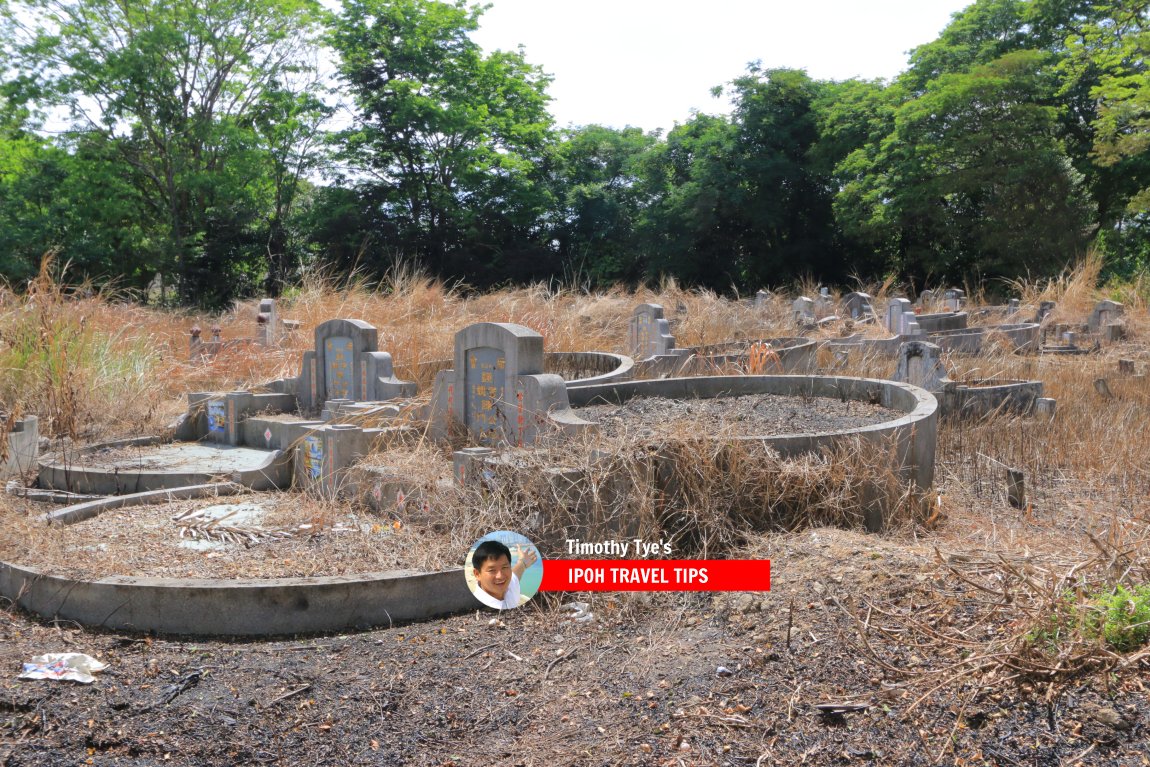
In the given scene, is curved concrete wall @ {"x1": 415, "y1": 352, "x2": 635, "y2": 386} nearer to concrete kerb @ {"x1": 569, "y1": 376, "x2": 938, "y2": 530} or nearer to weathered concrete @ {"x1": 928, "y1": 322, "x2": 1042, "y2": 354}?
concrete kerb @ {"x1": 569, "y1": 376, "x2": 938, "y2": 530}

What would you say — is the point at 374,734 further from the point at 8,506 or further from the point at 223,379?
the point at 223,379

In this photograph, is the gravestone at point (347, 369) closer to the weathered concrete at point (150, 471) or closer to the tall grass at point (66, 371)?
the weathered concrete at point (150, 471)

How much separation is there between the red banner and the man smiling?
0.45ft

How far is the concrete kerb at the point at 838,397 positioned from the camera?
6.00 m

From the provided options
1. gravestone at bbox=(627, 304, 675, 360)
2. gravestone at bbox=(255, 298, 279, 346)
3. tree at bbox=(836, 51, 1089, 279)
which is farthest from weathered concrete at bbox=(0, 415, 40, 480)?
tree at bbox=(836, 51, 1089, 279)

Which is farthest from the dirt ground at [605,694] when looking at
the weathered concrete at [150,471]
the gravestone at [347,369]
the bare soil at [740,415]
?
the gravestone at [347,369]

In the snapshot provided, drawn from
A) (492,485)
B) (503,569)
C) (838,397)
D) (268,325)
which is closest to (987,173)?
(838,397)

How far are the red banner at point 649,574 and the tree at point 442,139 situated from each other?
21276 millimetres

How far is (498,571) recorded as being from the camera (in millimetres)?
5164

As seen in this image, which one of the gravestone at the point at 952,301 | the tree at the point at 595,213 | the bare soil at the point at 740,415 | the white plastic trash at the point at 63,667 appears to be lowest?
the white plastic trash at the point at 63,667

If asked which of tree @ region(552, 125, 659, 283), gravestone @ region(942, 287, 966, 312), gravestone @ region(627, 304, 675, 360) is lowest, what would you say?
gravestone @ region(627, 304, 675, 360)

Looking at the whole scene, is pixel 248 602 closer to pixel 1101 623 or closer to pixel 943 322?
pixel 1101 623

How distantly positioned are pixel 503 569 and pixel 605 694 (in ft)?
4.63

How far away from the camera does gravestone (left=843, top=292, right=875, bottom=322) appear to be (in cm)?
1877
